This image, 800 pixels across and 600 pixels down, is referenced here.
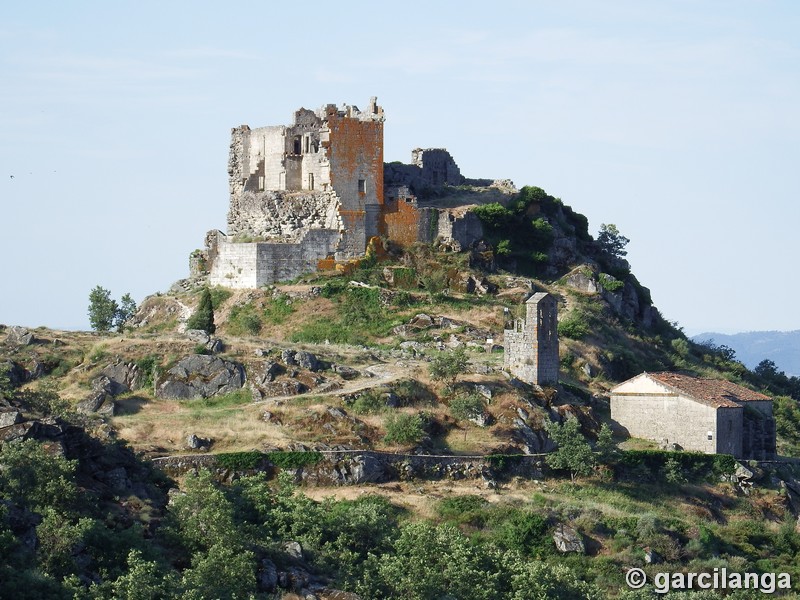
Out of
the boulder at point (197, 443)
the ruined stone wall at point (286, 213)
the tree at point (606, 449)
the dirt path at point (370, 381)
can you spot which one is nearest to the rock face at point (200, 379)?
the dirt path at point (370, 381)

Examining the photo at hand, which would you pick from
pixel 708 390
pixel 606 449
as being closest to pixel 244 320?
pixel 606 449

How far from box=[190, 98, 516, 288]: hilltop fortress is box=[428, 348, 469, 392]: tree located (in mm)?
15052

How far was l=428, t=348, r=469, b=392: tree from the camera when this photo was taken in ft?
184

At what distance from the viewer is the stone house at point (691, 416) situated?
58.2m

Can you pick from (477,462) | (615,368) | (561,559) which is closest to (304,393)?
(477,462)

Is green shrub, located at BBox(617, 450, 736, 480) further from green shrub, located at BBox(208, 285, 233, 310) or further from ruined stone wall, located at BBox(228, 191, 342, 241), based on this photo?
green shrub, located at BBox(208, 285, 233, 310)

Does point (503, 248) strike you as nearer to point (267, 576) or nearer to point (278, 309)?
point (278, 309)

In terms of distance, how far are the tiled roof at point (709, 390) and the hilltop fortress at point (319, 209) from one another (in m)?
15.2

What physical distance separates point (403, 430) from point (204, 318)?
13.8 meters

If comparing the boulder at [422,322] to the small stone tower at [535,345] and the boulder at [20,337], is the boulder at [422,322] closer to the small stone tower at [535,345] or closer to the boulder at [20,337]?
the small stone tower at [535,345]

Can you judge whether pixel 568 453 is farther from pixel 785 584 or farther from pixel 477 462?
pixel 785 584

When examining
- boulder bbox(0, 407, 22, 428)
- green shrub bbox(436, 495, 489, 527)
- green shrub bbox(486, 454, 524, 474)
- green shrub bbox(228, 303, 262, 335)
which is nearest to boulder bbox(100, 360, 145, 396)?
green shrub bbox(228, 303, 262, 335)

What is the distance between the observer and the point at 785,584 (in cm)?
5003

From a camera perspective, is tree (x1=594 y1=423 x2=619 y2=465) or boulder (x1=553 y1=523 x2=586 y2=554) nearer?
boulder (x1=553 y1=523 x2=586 y2=554)
